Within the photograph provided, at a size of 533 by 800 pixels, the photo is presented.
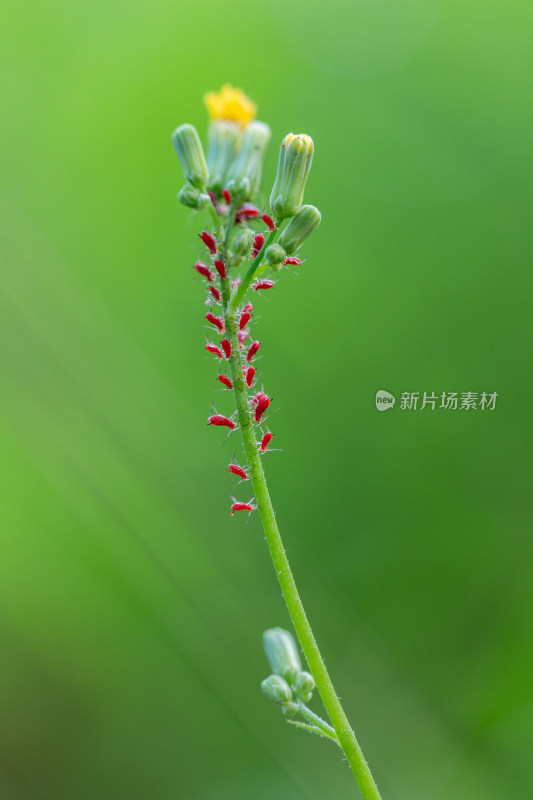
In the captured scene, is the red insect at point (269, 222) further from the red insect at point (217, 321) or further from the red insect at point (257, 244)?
the red insect at point (217, 321)

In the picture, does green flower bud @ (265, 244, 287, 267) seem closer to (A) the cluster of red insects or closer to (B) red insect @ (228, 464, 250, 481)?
(A) the cluster of red insects

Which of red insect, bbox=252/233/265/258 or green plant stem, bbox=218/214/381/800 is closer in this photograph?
green plant stem, bbox=218/214/381/800

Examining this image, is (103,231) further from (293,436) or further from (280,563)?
(280,563)

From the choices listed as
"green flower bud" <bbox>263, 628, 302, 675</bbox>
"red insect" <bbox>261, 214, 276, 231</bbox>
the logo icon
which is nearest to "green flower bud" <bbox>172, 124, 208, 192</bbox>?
"red insect" <bbox>261, 214, 276, 231</bbox>

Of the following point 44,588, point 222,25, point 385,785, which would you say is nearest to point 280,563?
point 385,785

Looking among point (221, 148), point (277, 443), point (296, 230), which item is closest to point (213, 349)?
point (296, 230)

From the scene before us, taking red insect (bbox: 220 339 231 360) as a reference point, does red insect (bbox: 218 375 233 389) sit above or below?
below
